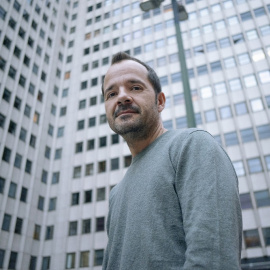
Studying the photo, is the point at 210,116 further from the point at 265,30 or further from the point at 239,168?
the point at 265,30

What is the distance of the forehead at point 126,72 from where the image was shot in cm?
229

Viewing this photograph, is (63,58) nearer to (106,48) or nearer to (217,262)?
(106,48)

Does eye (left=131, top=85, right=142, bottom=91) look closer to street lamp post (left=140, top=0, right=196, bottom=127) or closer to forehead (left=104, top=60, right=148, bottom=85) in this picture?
forehead (left=104, top=60, right=148, bottom=85)

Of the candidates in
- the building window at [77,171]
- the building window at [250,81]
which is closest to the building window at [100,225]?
the building window at [77,171]

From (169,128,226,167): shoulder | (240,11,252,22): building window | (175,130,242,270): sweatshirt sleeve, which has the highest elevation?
(240,11,252,22): building window

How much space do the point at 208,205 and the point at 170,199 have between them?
0.97ft

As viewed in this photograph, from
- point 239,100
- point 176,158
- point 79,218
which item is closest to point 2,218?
point 79,218

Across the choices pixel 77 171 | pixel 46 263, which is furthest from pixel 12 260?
pixel 77 171

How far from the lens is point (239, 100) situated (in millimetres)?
32969

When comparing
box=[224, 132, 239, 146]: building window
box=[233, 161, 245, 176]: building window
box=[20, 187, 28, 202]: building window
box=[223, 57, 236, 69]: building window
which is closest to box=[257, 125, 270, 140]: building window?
box=[224, 132, 239, 146]: building window

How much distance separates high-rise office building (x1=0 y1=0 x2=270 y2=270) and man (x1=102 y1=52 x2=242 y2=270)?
2742 cm

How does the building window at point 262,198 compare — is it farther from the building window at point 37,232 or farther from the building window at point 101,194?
the building window at point 37,232

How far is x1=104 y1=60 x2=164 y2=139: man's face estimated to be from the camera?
2166 millimetres

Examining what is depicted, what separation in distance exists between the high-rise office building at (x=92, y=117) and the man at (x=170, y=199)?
27423mm
